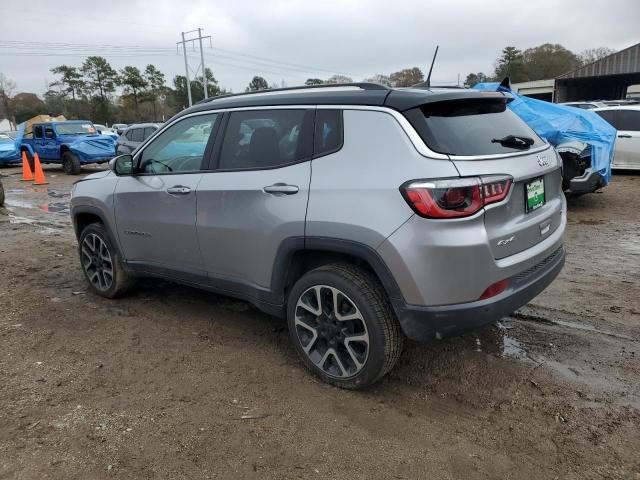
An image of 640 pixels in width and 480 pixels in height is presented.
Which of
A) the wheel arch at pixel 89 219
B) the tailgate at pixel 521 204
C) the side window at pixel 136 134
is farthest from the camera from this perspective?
the side window at pixel 136 134

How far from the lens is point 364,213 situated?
2.80 m

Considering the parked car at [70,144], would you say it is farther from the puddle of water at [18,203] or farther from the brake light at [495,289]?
the brake light at [495,289]

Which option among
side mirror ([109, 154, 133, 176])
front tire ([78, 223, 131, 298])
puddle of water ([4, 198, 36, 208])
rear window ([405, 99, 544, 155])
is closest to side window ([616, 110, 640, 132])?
rear window ([405, 99, 544, 155])

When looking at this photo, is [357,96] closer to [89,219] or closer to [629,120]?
[89,219]

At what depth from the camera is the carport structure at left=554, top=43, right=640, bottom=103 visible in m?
36.0

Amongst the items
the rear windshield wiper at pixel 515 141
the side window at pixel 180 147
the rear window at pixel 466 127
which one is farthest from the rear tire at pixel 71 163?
the rear windshield wiper at pixel 515 141

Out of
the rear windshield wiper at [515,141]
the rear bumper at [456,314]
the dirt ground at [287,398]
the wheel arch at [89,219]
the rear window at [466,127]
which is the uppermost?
the rear window at [466,127]

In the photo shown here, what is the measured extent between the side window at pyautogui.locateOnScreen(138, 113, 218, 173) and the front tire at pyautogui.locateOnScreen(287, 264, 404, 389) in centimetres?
139

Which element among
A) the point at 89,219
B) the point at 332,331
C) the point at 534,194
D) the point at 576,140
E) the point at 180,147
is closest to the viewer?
the point at 534,194

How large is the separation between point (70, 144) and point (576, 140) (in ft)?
52.9

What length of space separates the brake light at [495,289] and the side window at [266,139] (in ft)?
4.32

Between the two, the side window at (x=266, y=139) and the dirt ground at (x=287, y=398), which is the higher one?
the side window at (x=266, y=139)

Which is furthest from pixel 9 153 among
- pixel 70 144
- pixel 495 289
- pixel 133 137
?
pixel 495 289

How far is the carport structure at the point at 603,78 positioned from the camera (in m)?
36.0
